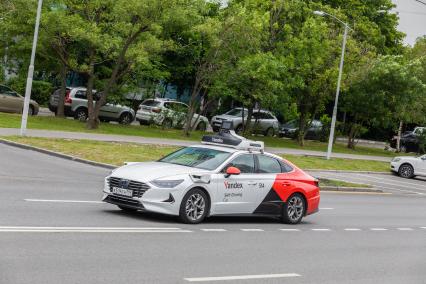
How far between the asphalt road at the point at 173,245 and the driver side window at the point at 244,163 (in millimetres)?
1023

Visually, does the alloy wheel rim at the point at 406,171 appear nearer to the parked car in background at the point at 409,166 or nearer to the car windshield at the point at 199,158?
the parked car in background at the point at 409,166

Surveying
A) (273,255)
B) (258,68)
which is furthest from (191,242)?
(258,68)

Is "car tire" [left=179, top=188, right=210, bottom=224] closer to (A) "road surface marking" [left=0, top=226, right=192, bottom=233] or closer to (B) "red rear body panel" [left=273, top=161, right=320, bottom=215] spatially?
(A) "road surface marking" [left=0, top=226, right=192, bottom=233]

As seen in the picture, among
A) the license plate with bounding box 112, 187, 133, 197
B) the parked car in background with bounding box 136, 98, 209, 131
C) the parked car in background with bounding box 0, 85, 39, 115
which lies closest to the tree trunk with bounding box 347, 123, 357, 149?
the parked car in background with bounding box 136, 98, 209, 131

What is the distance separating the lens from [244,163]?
1560cm

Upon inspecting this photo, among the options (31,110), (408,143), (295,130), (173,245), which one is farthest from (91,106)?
(408,143)

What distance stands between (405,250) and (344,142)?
156ft

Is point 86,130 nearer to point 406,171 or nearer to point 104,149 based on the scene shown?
point 104,149

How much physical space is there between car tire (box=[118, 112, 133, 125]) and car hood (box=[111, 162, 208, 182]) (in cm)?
3049

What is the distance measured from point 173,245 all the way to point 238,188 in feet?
12.2

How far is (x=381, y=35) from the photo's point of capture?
6128 centimetres

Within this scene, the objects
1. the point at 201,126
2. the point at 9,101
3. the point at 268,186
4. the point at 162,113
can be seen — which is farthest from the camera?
the point at 201,126

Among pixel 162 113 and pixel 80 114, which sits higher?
pixel 162 113

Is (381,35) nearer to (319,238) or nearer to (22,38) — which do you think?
(22,38)
